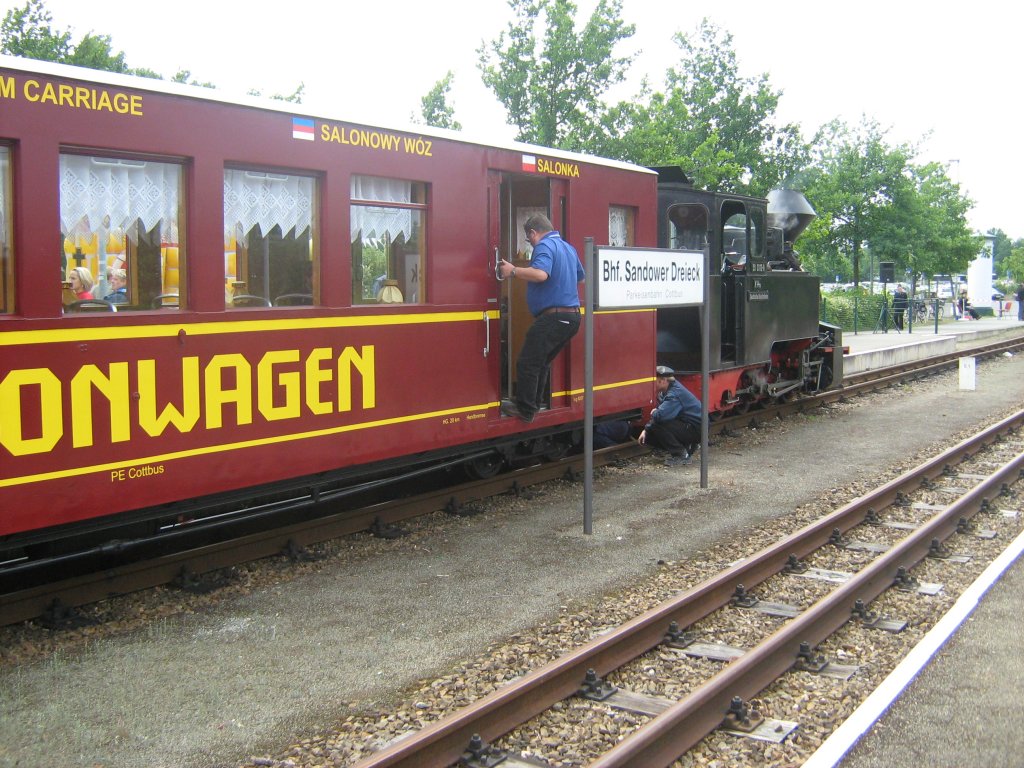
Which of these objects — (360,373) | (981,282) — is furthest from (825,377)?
(981,282)

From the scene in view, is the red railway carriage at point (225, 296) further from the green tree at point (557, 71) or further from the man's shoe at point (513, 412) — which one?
the green tree at point (557, 71)

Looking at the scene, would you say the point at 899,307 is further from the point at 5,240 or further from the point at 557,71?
the point at 5,240

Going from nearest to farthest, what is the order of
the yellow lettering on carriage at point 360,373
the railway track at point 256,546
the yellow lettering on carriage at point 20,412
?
the yellow lettering on carriage at point 20,412
the railway track at point 256,546
the yellow lettering on carriage at point 360,373

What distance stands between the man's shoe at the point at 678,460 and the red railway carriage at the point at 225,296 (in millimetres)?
2411

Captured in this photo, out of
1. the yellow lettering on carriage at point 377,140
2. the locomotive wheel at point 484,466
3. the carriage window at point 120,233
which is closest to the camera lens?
the carriage window at point 120,233

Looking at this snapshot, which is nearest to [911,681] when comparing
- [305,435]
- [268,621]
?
[268,621]

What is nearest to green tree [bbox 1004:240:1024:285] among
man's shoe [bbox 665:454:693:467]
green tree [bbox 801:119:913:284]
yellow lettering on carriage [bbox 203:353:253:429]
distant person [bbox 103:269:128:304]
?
green tree [bbox 801:119:913:284]

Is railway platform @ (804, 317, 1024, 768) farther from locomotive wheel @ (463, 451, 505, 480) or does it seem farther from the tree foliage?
the tree foliage

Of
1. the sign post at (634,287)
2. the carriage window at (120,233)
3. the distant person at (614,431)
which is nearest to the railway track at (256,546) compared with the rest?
the distant person at (614,431)

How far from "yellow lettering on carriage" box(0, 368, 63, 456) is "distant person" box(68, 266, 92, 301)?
0.49 meters

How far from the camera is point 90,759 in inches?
157

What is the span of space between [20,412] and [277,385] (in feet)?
5.33

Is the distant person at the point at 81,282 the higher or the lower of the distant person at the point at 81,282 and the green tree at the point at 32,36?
the lower

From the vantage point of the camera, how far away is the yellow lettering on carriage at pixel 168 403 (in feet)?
18.0
